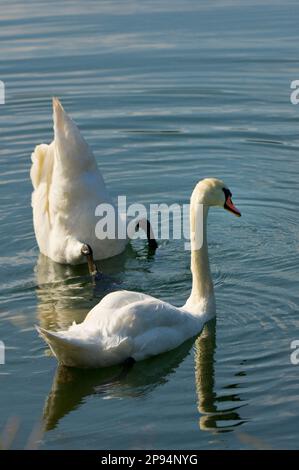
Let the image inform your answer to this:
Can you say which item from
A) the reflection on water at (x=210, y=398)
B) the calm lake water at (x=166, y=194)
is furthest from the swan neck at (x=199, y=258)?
the reflection on water at (x=210, y=398)

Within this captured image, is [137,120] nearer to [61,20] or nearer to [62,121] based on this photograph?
[62,121]

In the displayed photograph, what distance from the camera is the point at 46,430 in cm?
764

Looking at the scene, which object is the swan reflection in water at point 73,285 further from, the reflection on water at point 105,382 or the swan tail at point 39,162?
the reflection on water at point 105,382

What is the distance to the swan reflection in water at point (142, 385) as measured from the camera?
782 centimetres

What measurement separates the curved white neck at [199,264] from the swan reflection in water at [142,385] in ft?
1.92

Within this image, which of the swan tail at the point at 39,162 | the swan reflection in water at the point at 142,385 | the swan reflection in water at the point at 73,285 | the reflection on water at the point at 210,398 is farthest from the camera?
the swan tail at the point at 39,162

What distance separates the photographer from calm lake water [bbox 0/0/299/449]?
25.9 ft

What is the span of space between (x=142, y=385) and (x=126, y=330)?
493mm

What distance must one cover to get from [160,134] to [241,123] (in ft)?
3.80

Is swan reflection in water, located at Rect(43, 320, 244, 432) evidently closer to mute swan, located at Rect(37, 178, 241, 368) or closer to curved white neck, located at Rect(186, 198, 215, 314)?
mute swan, located at Rect(37, 178, 241, 368)

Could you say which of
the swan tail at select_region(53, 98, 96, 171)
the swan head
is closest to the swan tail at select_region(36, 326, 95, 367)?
the swan head

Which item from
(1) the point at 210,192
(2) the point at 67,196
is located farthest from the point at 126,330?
(2) the point at 67,196

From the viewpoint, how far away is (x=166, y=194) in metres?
12.8

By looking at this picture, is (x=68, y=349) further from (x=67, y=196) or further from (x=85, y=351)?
(x=67, y=196)
